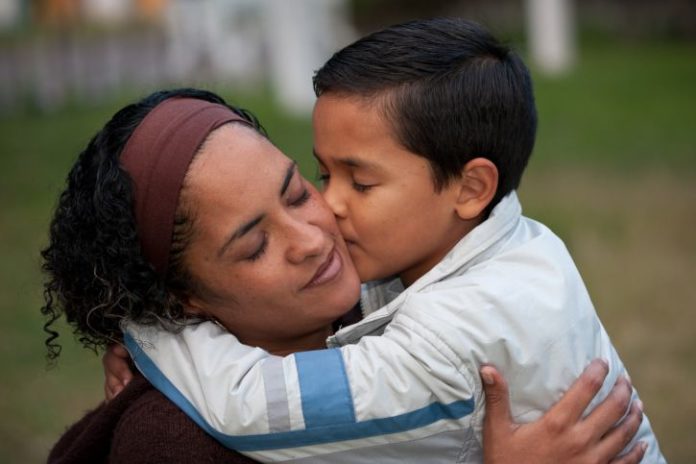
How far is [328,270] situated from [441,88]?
0.53 metres

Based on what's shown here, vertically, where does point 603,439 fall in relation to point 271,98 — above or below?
above

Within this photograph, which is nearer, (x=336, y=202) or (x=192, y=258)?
(x=192, y=258)

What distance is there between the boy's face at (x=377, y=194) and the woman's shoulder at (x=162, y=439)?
590mm

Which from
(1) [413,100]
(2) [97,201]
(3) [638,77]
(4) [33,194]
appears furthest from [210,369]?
(3) [638,77]

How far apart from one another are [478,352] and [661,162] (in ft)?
30.6

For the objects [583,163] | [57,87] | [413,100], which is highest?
[413,100]

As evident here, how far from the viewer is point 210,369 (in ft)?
7.59

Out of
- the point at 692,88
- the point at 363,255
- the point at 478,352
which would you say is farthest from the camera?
the point at 692,88

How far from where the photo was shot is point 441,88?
2.61 m

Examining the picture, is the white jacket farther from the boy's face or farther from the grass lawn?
the grass lawn

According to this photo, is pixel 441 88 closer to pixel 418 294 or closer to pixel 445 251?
pixel 445 251

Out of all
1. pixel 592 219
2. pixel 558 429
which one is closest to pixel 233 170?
pixel 558 429

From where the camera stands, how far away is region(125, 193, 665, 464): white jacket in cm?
224

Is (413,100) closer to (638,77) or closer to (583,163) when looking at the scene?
(583,163)
